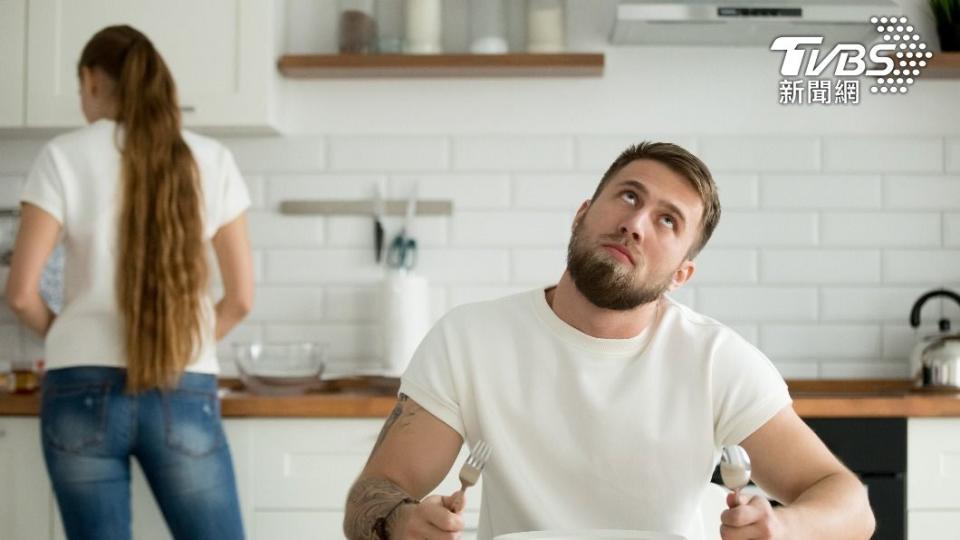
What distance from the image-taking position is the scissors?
11.9 ft

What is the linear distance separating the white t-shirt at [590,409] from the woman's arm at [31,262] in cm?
121

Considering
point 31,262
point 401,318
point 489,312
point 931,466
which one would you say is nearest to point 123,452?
point 31,262

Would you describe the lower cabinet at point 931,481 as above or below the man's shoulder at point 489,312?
below

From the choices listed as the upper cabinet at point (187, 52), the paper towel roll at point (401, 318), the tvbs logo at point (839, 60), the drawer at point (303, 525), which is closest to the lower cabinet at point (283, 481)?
Answer: the drawer at point (303, 525)

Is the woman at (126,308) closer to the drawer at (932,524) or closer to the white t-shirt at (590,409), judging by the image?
the white t-shirt at (590,409)

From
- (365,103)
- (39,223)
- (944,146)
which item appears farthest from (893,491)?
(39,223)

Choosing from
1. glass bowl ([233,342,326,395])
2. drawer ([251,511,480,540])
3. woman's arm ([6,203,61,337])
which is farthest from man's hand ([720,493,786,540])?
glass bowl ([233,342,326,395])

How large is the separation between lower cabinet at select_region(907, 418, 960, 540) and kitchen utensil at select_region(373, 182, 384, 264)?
4.73 feet

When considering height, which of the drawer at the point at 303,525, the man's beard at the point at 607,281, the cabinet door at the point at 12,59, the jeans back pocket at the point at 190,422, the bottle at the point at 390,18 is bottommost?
the drawer at the point at 303,525

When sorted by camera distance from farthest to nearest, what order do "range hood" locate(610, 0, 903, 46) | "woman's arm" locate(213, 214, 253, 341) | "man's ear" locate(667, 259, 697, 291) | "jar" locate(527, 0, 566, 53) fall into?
1. "jar" locate(527, 0, 566, 53)
2. "range hood" locate(610, 0, 903, 46)
3. "woman's arm" locate(213, 214, 253, 341)
4. "man's ear" locate(667, 259, 697, 291)

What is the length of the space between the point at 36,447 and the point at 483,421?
163 centimetres

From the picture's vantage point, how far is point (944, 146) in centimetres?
364

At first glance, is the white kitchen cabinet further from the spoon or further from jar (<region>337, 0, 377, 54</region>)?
the spoon

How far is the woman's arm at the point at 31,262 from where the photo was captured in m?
2.73
